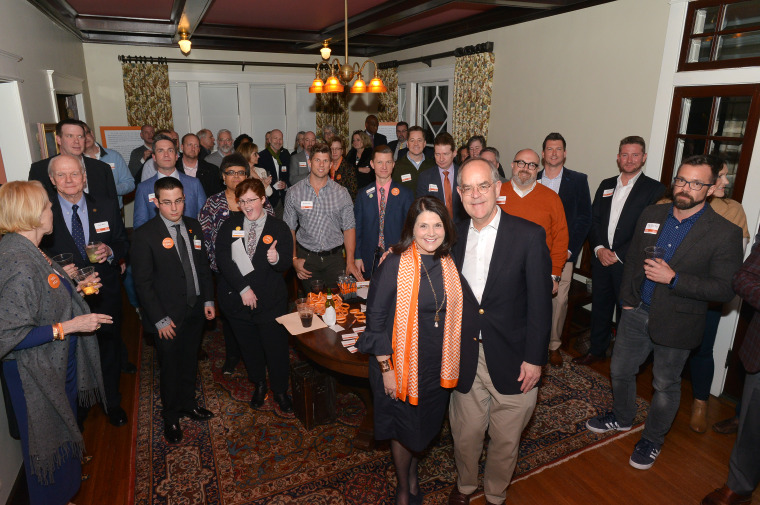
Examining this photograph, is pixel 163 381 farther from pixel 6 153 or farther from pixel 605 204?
pixel 605 204

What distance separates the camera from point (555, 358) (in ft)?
13.8

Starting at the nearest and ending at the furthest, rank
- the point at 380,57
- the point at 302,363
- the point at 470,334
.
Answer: the point at 470,334 → the point at 302,363 → the point at 380,57

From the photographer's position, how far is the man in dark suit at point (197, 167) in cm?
522

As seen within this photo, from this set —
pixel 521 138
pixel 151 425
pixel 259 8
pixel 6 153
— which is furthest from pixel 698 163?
pixel 259 8

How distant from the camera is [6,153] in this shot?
402cm

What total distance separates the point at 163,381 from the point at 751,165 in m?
4.51

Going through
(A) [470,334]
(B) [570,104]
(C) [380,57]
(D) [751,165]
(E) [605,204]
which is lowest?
(A) [470,334]

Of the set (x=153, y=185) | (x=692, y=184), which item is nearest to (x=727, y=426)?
(x=692, y=184)

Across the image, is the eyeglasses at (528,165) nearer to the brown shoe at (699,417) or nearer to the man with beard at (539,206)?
the man with beard at (539,206)

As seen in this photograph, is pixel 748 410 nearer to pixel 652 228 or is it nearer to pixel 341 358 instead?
pixel 652 228

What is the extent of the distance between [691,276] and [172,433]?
340cm

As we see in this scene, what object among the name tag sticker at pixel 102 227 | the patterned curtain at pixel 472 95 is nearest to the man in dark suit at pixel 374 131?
the patterned curtain at pixel 472 95

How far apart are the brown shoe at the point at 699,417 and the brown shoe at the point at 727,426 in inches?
3.7

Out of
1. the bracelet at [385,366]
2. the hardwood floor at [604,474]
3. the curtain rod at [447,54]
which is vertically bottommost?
the hardwood floor at [604,474]
